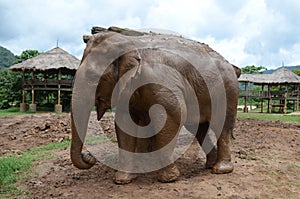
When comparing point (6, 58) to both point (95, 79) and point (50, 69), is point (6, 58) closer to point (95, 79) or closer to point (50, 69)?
point (50, 69)

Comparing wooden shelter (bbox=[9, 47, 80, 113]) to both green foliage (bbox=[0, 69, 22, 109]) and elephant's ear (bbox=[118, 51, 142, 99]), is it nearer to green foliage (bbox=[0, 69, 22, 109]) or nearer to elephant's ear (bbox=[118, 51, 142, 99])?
green foliage (bbox=[0, 69, 22, 109])

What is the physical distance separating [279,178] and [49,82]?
18.7 m

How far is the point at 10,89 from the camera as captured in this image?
24.7 metres

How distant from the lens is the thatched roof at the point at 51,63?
2012 cm

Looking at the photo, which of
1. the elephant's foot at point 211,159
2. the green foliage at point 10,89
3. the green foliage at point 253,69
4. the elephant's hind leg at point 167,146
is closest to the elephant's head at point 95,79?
the elephant's hind leg at point 167,146

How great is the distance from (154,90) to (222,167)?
1785 mm

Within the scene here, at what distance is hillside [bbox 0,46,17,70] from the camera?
51.6m

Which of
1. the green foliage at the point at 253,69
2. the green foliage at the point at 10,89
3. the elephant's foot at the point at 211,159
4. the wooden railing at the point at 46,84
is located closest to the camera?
the elephant's foot at the point at 211,159

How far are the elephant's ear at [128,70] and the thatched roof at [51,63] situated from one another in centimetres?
1682

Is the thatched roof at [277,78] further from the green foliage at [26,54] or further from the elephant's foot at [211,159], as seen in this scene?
the elephant's foot at [211,159]

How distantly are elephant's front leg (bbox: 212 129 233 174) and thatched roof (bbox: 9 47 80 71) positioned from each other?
1656 centimetres

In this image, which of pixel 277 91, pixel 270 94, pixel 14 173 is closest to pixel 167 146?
pixel 14 173

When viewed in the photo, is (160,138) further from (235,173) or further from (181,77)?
(235,173)

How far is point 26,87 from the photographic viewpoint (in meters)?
21.6
